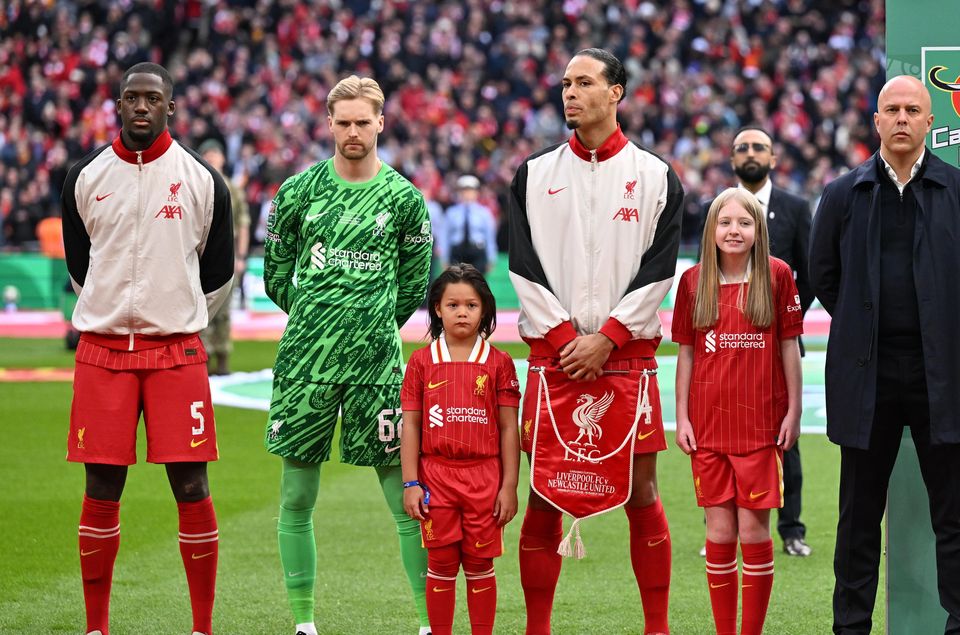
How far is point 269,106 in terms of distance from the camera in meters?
25.5

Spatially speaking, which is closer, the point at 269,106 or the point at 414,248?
the point at 414,248

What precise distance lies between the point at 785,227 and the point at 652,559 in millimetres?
2401

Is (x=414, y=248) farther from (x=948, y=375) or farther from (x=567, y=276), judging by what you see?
(x=948, y=375)

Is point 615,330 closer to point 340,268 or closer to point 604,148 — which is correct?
point 604,148

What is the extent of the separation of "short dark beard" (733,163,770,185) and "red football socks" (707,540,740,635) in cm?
262

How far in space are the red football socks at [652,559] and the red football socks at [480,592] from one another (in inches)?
23.5

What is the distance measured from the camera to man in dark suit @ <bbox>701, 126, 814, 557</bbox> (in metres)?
6.96

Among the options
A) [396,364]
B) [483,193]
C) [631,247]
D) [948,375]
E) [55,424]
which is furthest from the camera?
[483,193]

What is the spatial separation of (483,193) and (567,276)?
17.3 metres

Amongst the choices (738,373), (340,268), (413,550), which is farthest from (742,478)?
(340,268)

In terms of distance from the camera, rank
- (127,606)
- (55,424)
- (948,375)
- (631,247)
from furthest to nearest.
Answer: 1. (55,424)
2. (127,606)
3. (631,247)
4. (948,375)

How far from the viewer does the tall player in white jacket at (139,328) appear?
208 inches

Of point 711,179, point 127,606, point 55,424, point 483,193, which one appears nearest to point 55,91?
point 483,193

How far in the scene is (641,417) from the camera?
514cm
